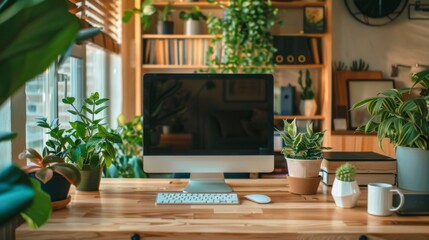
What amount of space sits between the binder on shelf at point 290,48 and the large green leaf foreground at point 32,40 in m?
3.51

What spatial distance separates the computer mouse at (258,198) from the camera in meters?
1.62

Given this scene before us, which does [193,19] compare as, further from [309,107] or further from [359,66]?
[359,66]

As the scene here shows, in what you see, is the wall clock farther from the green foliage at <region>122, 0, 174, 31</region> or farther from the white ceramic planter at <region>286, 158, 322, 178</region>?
the white ceramic planter at <region>286, 158, 322, 178</region>

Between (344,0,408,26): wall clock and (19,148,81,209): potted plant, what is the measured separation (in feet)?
11.2

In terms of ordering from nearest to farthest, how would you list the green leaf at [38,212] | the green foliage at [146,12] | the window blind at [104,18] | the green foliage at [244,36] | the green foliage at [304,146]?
the green leaf at [38,212]
the green foliage at [304,146]
the window blind at [104,18]
the green foliage at [146,12]
the green foliage at [244,36]

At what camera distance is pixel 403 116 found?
5.95 feet

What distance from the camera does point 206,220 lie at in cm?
138

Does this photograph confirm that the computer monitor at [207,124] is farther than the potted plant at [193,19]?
No

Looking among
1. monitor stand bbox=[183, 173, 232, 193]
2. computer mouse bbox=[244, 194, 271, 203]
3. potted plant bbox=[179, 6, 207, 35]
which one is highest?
potted plant bbox=[179, 6, 207, 35]

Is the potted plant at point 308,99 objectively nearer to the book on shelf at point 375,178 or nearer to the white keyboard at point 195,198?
the book on shelf at point 375,178

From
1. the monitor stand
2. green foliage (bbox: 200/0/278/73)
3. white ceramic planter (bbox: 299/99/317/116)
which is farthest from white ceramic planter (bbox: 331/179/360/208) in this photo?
white ceramic planter (bbox: 299/99/317/116)

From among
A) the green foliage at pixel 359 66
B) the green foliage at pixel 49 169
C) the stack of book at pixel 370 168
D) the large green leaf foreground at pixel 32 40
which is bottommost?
the stack of book at pixel 370 168

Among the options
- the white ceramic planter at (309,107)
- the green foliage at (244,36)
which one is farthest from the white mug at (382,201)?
the white ceramic planter at (309,107)

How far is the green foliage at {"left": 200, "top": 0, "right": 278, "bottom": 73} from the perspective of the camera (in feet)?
12.3
